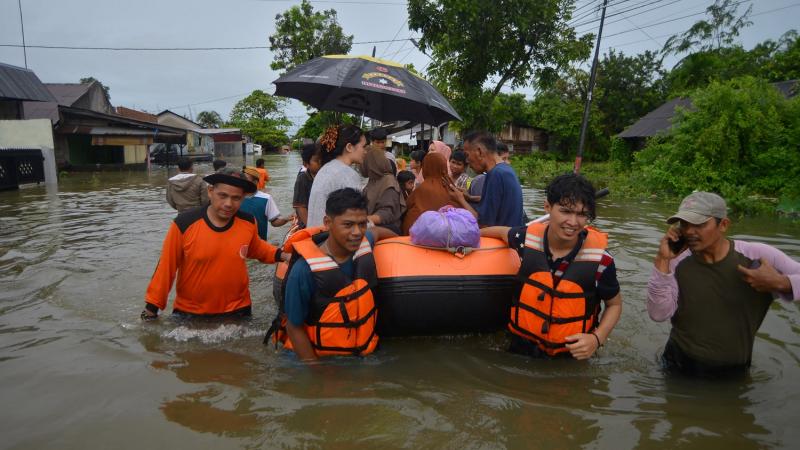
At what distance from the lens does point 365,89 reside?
192 inches

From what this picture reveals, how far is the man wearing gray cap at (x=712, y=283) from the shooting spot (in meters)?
2.82

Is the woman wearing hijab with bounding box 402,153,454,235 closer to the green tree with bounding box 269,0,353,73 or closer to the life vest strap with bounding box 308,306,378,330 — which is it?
the life vest strap with bounding box 308,306,378,330

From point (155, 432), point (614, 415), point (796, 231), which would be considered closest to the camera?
point (155, 432)

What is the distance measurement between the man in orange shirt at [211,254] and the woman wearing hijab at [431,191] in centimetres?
129

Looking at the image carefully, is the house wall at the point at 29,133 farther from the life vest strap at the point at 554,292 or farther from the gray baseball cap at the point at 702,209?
the gray baseball cap at the point at 702,209

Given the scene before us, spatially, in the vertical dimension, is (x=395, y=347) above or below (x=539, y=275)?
below

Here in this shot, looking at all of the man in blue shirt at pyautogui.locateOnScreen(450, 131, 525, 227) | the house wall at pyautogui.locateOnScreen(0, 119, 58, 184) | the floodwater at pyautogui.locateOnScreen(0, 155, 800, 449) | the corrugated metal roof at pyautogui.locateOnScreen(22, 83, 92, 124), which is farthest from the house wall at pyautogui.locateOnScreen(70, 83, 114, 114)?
the man in blue shirt at pyautogui.locateOnScreen(450, 131, 525, 227)

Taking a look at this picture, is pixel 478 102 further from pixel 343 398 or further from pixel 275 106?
pixel 275 106

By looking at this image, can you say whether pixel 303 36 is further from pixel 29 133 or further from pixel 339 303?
pixel 339 303

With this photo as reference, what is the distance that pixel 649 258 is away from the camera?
7711 mm

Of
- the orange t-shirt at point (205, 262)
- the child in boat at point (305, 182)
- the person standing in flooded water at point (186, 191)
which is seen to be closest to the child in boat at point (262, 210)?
the child in boat at point (305, 182)

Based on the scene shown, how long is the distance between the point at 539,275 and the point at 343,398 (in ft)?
4.79

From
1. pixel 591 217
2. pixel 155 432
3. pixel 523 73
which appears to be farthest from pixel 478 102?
pixel 155 432

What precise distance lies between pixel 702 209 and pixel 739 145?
1269cm
